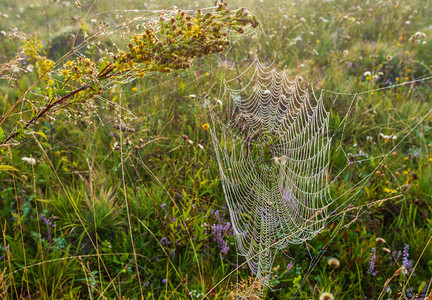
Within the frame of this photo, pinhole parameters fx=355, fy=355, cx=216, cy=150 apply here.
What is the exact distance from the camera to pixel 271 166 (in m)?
3.25

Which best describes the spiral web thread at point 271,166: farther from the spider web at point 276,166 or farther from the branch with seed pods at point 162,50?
the branch with seed pods at point 162,50

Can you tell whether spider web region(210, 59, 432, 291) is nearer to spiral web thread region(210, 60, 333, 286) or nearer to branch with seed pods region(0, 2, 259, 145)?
spiral web thread region(210, 60, 333, 286)

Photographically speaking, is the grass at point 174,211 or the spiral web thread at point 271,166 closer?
the grass at point 174,211

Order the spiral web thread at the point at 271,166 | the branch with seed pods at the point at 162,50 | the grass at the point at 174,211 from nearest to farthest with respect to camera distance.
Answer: the branch with seed pods at the point at 162,50
the grass at the point at 174,211
the spiral web thread at the point at 271,166

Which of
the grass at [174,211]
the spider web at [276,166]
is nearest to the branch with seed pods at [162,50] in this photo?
the grass at [174,211]

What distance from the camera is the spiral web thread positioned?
2.42 metres

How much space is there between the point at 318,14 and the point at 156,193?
212 inches

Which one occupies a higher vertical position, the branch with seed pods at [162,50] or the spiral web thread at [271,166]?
the branch with seed pods at [162,50]

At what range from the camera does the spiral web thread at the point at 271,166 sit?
2.42 m

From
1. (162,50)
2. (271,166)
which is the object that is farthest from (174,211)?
(162,50)

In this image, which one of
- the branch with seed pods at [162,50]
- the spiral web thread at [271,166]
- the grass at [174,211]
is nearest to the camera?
the branch with seed pods at [162,50]

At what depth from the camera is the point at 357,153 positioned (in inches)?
125

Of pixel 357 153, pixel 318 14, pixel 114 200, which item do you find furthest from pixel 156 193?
pixel 318 14

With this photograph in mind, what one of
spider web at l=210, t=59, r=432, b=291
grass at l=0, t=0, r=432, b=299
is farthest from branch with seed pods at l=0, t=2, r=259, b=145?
spider web at l=210, t=59, r=432, b=291
